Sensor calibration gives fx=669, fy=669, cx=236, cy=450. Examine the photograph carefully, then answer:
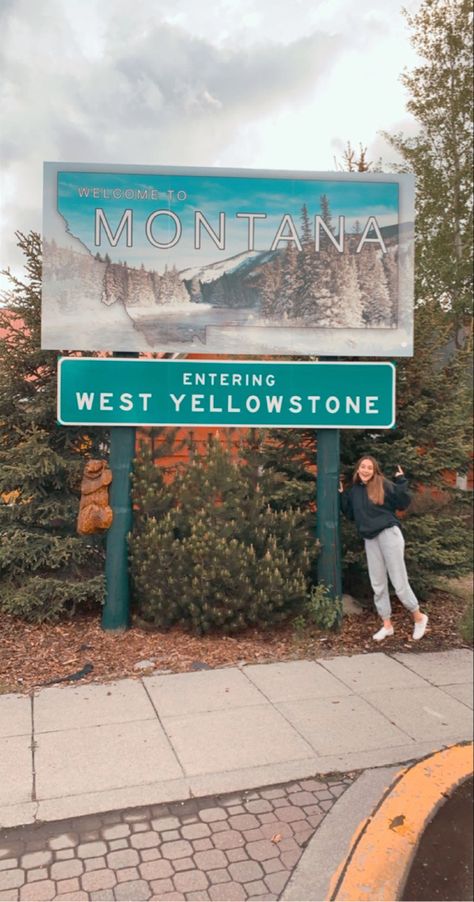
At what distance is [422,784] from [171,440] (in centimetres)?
359

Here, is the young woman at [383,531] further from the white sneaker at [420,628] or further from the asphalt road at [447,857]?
the asphalt road at [447,857]

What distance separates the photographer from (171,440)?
18.8 feet

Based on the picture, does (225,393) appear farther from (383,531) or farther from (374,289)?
(383,531)

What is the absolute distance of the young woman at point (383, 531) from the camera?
4550mm

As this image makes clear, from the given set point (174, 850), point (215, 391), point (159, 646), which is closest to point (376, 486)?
point (215, 391)

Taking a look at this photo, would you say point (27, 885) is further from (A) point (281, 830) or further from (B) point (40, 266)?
(B) point (40, 266)

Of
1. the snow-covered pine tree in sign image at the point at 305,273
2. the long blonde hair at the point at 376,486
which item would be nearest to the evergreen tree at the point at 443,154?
the snow-covered pine tree in sign image at the point at 305,273

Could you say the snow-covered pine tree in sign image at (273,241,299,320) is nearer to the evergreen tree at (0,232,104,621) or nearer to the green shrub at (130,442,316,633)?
the green shrub at (130,442,316,633)

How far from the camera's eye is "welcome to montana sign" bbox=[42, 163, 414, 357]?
16.0 feet

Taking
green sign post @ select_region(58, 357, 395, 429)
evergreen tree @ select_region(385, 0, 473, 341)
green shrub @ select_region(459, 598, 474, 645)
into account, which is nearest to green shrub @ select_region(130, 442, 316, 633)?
green sign post @ select_region(58, 357, 395, 429)

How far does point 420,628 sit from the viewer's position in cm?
460

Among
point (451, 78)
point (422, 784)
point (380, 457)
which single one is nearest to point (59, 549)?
point (380, 457)

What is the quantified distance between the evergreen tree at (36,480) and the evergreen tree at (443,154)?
3.00 m

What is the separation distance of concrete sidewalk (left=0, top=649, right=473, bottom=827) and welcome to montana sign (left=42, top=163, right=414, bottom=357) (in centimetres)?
238
